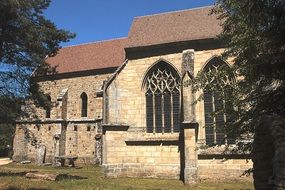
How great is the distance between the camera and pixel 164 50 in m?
20.5

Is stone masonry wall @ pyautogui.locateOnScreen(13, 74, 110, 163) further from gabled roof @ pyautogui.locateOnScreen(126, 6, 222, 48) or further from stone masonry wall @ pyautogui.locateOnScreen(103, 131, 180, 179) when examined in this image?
stone masonry wall @ pyautogui.locateOnScreen(103, 131, 180, 179)

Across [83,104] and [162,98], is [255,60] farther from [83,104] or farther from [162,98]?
[83,104]

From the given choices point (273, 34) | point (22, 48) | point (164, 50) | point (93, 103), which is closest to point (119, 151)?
point (164, 50)

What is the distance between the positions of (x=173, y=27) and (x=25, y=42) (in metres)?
8.57

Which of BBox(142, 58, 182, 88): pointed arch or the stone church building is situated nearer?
the stone church building

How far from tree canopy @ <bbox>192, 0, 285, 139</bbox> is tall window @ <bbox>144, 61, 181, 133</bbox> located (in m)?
10.0

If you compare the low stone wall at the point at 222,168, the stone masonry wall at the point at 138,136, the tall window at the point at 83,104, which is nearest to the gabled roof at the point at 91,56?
the tall window at the point at 83,104

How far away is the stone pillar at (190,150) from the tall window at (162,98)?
2.12 meters

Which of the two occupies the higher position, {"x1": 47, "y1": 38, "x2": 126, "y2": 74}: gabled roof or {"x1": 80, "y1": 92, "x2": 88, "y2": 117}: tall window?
{"x1": 47, "y1": 38, "x2": 126, "y2": 74}: gabled roof

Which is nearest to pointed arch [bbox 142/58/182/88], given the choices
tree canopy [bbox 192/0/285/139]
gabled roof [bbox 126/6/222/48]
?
gabled roof [bbox 126/6/222/48]

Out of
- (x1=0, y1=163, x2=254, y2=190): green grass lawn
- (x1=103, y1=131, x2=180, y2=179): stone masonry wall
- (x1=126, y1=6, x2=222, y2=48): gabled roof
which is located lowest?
(x1=0, y1=163, x2=254, y2=190): green grass lawn

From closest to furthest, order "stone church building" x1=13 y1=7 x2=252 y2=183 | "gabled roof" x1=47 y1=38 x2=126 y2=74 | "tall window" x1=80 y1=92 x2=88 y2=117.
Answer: "stone church building" x1=13 y1=7 x2=252 y2=183
"gabled roof" x1=47 y1=38 x2=126 y2=74
"tall window" x1=80 y1=92 x2=88 y2=117

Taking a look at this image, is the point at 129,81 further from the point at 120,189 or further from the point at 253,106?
the point at 253,106

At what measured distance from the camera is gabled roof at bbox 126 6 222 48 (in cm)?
2033
